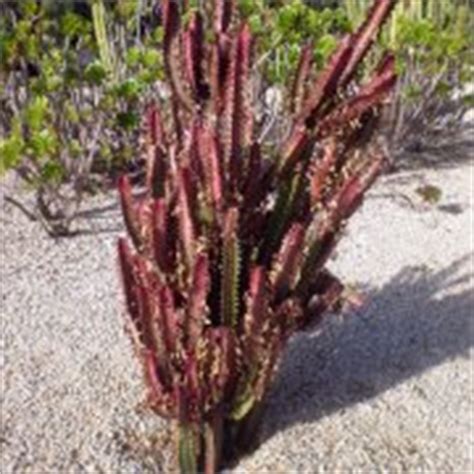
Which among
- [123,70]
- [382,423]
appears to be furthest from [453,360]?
[123,70]

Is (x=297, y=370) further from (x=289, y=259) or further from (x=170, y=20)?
(x=170, y=20)

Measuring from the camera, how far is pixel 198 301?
2926 mm

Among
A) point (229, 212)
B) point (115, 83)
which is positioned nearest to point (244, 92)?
point (229, 212)

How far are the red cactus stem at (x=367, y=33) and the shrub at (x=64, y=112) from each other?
1.73m

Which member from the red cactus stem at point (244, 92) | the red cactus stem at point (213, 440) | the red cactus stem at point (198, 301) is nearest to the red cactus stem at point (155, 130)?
the red cactus stem at point (244, 92)

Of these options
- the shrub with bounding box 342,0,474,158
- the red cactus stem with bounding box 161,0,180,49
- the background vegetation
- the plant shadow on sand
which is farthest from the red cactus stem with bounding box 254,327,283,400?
the shrub with bounding box 342,0,474,158

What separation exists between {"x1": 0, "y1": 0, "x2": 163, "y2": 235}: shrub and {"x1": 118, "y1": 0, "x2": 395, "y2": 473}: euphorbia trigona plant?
148 centimetres

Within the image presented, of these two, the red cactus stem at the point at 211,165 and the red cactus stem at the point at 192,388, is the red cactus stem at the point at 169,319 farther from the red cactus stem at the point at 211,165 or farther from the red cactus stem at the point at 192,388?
the red cactus stem at the point at 211,165

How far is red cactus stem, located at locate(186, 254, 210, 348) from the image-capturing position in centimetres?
286

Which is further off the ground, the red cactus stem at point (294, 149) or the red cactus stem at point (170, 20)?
the red cactus stem at point (170, 20)

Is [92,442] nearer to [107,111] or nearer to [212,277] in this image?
[212,277]

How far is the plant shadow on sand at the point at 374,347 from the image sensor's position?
3.76 meters

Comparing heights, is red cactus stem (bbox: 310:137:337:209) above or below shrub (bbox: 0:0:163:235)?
above

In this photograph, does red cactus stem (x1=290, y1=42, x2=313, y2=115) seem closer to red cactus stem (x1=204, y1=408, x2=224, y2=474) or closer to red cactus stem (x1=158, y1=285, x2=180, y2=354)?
red cactus stem (x1=158, y1=285, x2=180, y2=354)
